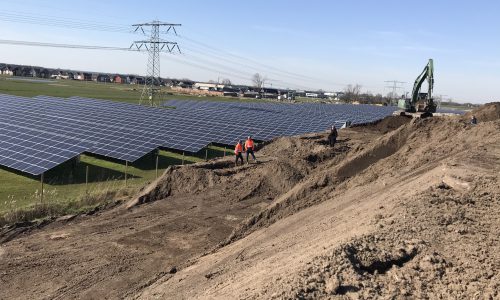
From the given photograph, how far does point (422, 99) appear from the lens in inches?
1690

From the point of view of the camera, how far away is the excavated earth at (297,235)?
634cm

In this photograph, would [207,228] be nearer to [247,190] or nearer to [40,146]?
[247,190]

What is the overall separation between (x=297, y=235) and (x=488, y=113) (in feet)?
100

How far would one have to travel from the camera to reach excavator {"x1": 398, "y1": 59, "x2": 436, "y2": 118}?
38.9 meters

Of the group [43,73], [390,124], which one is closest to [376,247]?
[390,124]

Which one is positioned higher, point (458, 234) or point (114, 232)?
point (458, 234)

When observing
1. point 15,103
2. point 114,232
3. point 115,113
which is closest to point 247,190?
point 114,232

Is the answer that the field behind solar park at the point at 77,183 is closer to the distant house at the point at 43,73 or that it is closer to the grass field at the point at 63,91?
the grass field at the point at 63,91

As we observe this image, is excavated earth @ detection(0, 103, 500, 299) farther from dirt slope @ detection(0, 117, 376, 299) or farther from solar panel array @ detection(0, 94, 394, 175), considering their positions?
solar panel array @ detection(0, 94, 394, 175)

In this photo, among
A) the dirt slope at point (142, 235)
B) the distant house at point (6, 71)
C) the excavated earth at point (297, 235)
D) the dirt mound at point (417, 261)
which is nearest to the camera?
the dirt mound at point (417, 261)

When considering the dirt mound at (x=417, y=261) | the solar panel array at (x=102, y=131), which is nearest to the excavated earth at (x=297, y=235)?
the dirt mound at (x=417, y=261)

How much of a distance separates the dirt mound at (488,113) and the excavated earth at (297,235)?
14238 mm

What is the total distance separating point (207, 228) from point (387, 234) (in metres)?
8.69

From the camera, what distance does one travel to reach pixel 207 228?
15.1 m
